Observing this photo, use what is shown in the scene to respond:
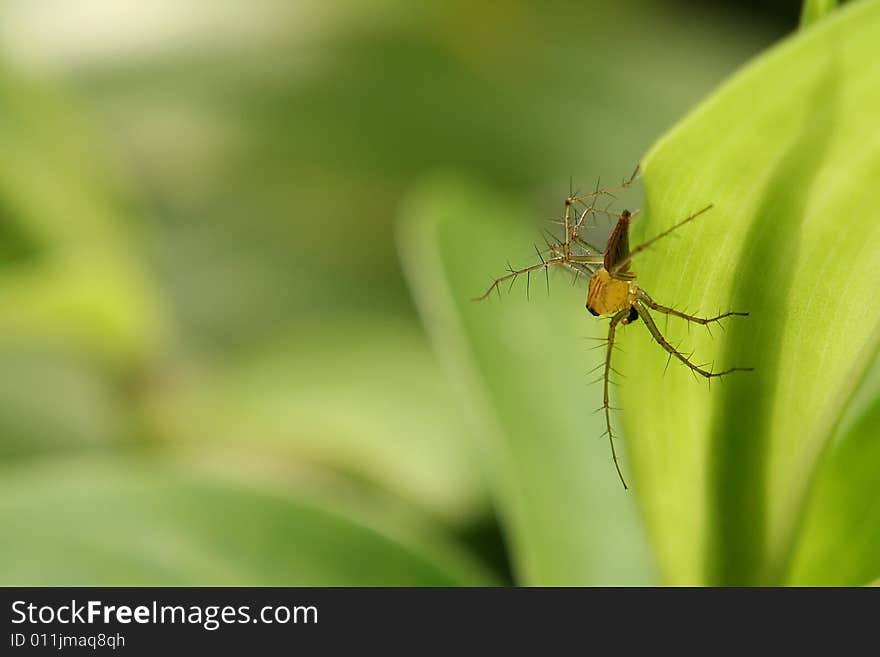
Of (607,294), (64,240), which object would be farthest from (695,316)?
(64,240)

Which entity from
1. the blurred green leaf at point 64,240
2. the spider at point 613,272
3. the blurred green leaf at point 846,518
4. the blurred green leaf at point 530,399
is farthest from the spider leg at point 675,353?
the blurred green leaf at point 64,240

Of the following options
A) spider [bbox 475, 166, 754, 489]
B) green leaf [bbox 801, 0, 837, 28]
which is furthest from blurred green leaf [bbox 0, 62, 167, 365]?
green leaf [bbox 801, 0, 837, 28]

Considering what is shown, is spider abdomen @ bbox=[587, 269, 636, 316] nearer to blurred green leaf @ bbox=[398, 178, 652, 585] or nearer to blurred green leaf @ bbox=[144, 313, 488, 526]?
blurred green leaf @ bbox=[398, 178, 652, 585]

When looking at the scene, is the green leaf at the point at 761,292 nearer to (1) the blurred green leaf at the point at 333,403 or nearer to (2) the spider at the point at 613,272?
(2) the spider at the point at 613,272
